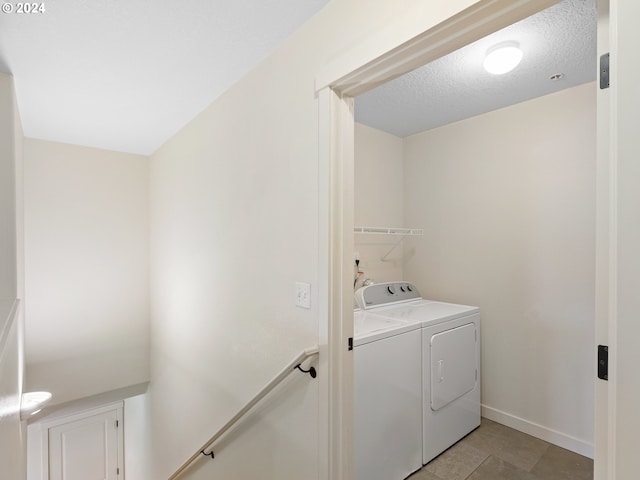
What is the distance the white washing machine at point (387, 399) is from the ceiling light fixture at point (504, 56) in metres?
1.55

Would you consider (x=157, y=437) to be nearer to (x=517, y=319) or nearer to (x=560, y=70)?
(x=517, y=319)

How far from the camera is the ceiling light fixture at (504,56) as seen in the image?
1.77 metres

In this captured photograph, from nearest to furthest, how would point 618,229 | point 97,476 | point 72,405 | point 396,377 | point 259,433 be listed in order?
1. point 618,229
2. point 259,433
3. point 396,377
4. point 72,405
5. point 97,476

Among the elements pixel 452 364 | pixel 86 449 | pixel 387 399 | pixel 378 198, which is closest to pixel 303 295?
pixel 387 399

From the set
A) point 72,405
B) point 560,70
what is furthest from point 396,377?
point 72,405

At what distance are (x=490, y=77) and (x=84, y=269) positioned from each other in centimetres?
389

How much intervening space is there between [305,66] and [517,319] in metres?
2.35

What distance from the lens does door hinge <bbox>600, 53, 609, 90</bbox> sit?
74 cm

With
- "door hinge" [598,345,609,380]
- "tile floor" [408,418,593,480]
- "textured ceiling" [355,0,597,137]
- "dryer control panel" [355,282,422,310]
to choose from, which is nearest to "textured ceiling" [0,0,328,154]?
"textured ceiling" [355,0,597,137]

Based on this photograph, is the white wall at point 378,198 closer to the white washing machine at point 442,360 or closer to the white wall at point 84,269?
the white washing machine at point 442,360

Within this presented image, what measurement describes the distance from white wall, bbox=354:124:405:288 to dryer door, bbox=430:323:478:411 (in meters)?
0.86

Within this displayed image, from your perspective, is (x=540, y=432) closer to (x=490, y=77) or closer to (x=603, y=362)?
(x=603, y=362)

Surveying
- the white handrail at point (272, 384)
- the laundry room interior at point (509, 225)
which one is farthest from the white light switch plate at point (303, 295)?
the laundry room interior at point (509, 225)

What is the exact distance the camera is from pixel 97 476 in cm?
409
